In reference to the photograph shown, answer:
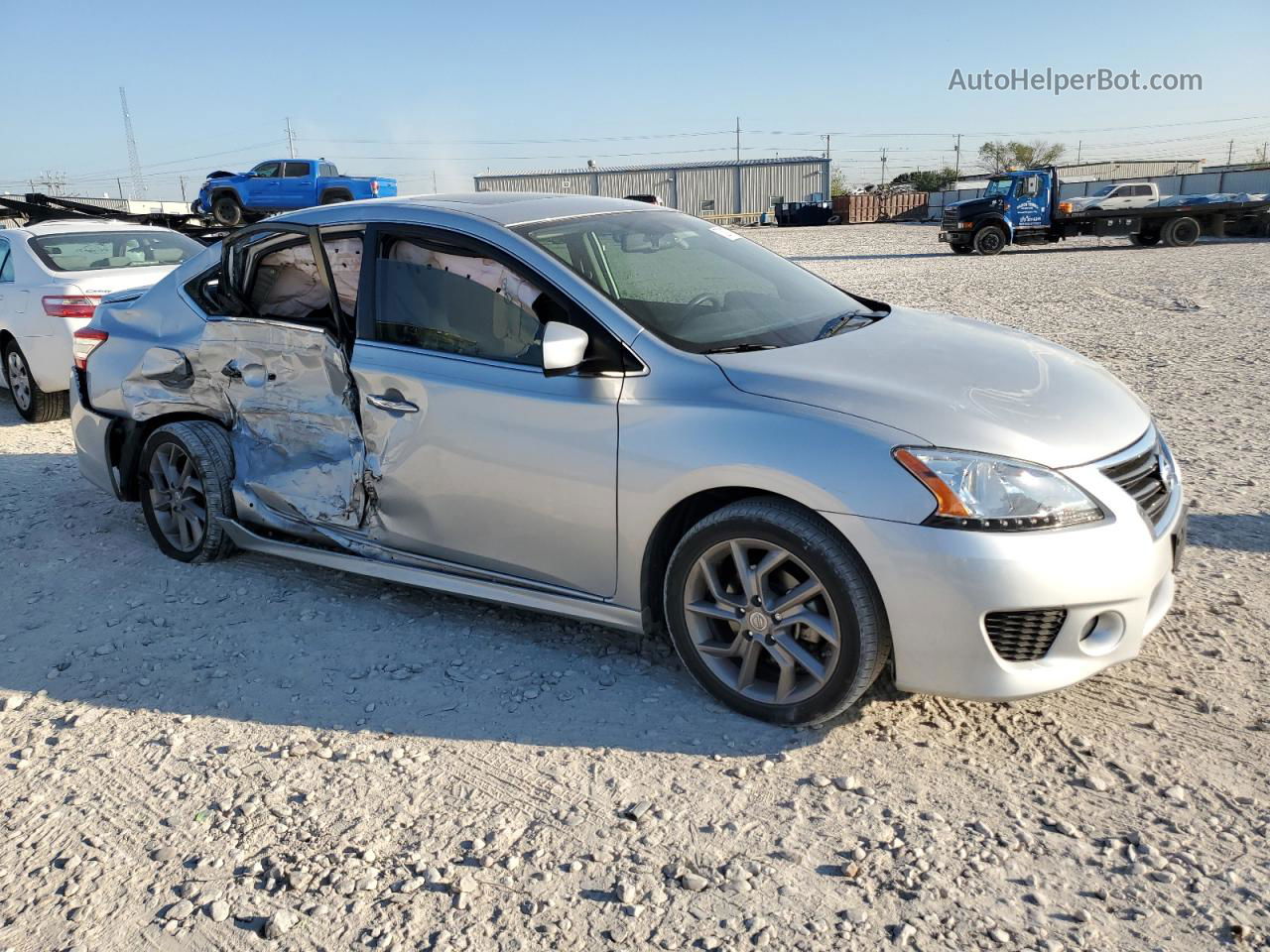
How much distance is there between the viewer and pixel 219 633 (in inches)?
165

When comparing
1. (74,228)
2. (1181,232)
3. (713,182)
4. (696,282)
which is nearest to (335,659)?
(696,282)

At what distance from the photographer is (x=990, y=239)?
27578 mm

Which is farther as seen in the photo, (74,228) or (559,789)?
(74,228)

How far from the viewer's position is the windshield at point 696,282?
3604 millimetres

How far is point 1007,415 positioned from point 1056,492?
303 millimetres

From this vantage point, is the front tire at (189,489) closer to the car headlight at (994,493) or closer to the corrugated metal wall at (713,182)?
the car headlight at (994,493)

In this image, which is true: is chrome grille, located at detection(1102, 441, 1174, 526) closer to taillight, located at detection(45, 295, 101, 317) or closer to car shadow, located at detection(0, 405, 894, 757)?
car shadow, located at detection(0, 405, 894, 757)

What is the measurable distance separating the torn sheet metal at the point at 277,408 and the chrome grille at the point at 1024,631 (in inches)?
98.4

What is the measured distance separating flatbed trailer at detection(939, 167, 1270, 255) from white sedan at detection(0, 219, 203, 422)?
2349 cm

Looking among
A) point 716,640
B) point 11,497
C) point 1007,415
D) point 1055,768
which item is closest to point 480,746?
point 716,640

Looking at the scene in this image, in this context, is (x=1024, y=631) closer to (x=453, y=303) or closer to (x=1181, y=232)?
(x=453, y=303)

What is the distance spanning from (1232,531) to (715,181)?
70.1 m

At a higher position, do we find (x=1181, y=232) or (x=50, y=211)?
(x=50, y=211)

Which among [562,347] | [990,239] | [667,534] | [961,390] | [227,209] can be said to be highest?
[562,347]
